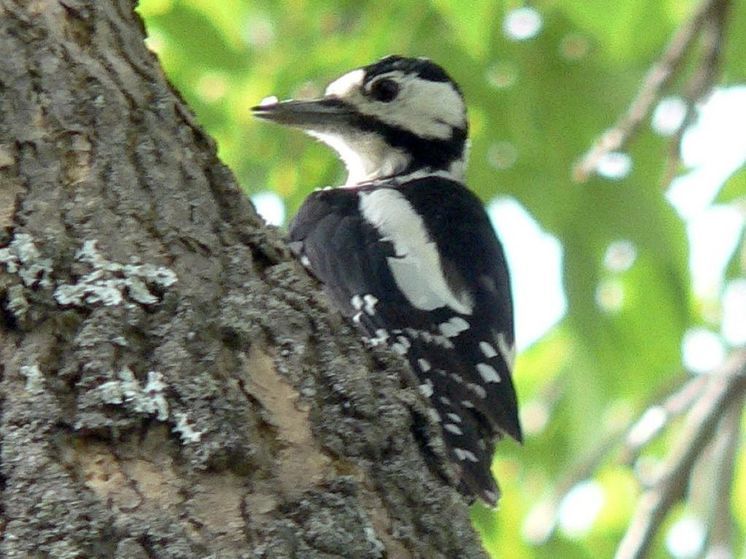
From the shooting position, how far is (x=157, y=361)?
151 cm

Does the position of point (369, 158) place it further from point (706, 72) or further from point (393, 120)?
point (706, 72)

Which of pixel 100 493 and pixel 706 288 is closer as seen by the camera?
pixel 100 493

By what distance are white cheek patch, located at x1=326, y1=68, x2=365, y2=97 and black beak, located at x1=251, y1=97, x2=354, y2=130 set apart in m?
0.03

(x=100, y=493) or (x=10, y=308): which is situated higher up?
(x=10, y=308)

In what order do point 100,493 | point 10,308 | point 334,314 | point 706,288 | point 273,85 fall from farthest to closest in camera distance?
point 706,288, point 273,85, point 334,314, point 10,308, point 100,493

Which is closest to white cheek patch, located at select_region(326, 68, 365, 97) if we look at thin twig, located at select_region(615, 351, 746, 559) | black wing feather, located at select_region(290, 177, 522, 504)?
black wing feather, located at select_region(290, 177, 522, 504)

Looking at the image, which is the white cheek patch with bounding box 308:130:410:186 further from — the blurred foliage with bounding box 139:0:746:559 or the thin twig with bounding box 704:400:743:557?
the thin twig with bounding box 704:400:743:557

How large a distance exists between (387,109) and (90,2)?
1.90 m

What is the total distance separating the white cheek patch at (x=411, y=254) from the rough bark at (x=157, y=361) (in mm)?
1012

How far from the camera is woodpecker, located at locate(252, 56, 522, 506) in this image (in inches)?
103

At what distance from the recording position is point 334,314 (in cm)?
175

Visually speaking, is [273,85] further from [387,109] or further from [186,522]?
[186,522]

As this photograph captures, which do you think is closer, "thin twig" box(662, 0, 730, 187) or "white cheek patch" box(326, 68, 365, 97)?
"thin twig" box(662, 0, 730, 187)

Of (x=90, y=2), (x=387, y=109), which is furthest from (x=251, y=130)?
(x=90, y=2)
